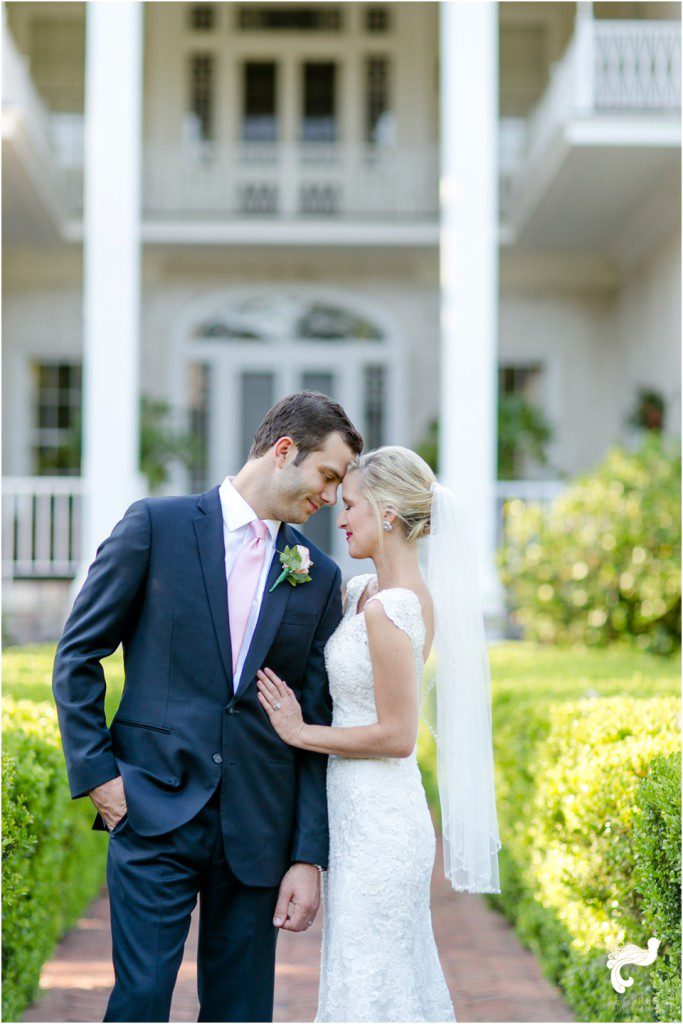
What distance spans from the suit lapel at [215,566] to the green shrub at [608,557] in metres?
5.47

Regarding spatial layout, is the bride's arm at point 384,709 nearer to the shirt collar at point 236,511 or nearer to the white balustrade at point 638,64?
the shirt collar at point 236,511

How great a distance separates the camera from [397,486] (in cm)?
323

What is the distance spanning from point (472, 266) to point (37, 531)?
5440 mm

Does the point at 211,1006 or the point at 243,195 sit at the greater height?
the point at 243,195

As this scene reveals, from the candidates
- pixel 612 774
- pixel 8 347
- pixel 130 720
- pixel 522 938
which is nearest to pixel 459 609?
pixel 612 774

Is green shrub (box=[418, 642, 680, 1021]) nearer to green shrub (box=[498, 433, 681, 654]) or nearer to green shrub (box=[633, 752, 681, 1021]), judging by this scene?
green shrub (box=[633, 752, 681, 1021])

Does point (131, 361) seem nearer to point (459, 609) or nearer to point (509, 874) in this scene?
point (509, 874)

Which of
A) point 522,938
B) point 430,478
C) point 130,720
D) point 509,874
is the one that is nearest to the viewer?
point 130,720

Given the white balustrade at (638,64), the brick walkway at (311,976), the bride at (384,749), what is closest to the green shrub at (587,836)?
the brick walkway at (311,976)

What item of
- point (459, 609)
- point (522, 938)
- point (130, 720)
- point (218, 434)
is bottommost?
point (522, 938)

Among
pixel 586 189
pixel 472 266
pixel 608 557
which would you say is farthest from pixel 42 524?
pixel 586 189

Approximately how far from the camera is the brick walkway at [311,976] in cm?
425

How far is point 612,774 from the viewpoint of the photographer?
369 cm

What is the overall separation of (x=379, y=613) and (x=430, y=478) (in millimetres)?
501
